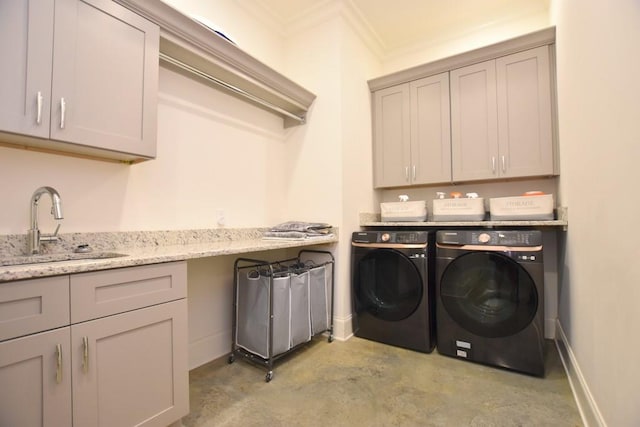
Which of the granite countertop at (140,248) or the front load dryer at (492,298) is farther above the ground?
the granite countertop at (140,248)

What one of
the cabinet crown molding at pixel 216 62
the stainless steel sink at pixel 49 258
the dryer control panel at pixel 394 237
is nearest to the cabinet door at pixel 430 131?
the dryer control panel at pixel 394 237

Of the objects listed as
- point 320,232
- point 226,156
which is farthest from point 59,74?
point 320,232

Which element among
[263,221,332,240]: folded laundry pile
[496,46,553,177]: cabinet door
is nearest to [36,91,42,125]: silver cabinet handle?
[263,221,332,240]: folded laundry pile

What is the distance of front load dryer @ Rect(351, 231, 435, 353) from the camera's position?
2.15 metres

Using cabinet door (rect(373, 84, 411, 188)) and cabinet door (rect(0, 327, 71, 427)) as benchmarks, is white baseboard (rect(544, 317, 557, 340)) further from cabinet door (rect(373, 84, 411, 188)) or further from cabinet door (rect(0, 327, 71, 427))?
cabinet door (rect(0, 327, 71, 427))

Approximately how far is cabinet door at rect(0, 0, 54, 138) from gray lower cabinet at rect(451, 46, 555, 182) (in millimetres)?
2671

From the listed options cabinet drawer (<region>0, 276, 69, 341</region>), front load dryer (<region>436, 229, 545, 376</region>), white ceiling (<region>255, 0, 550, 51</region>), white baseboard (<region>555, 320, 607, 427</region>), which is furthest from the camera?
white ceiling (<region>255, 0, 550, 51</region>)

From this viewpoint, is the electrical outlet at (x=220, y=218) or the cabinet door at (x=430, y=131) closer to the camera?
the electrical outlet at (x=220, y=218)

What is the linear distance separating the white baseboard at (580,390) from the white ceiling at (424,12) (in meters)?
2.72

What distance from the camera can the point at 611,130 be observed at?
1.07 m

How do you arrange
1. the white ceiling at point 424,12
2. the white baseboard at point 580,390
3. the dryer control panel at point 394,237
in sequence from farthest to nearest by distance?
the white ceiling at point 424,12 < the dryer control panel at point 394,237 < the white baseboard at point 580,390

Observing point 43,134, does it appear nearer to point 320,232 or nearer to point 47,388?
point 47,388

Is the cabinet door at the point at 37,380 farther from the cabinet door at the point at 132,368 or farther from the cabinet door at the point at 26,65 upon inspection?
the cabinet door at the point at 26,65

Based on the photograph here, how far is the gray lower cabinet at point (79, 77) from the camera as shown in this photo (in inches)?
43.5
